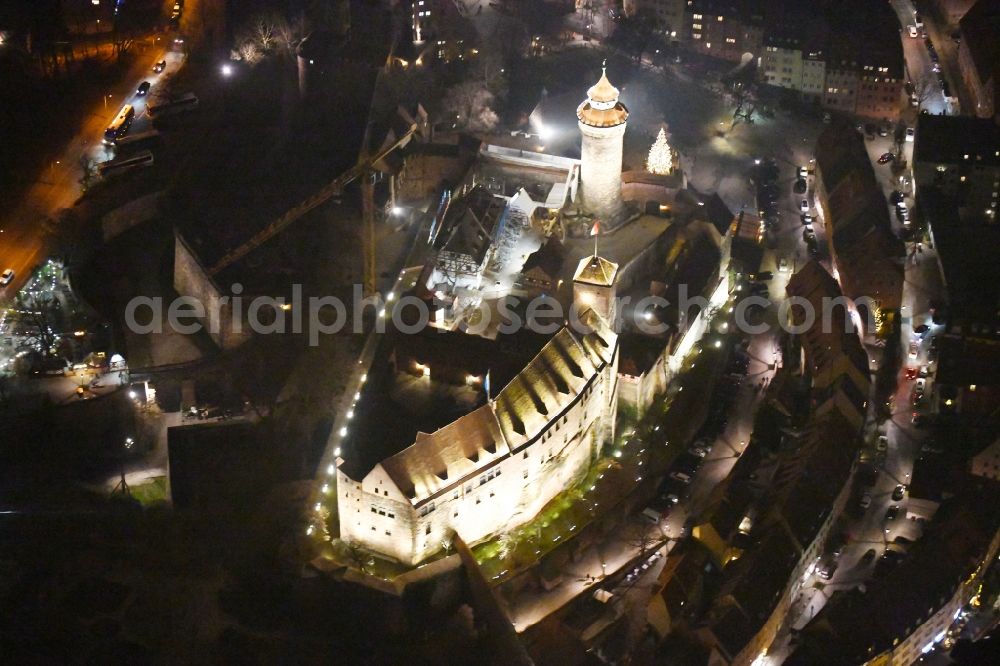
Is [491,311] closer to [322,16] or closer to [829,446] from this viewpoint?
[829,446]

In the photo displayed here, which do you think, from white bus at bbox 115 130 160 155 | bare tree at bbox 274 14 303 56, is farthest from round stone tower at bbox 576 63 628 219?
white bus at bbox 115 130 160 155

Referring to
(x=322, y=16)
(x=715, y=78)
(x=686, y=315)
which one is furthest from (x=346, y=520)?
(x=715, y=78)

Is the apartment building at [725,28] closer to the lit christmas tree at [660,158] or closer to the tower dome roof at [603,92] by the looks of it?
the lit christmas tree at [660,158]

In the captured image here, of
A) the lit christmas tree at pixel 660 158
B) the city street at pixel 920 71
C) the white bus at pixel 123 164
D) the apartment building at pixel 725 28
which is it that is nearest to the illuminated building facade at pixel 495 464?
the lit christmas tree at pixel 660 158

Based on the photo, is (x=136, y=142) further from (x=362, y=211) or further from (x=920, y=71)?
(x=920, y=71)

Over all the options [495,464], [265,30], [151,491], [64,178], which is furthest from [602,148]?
[151,491]

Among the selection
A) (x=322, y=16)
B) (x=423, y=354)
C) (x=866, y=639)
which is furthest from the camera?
(x=322, y=16)
